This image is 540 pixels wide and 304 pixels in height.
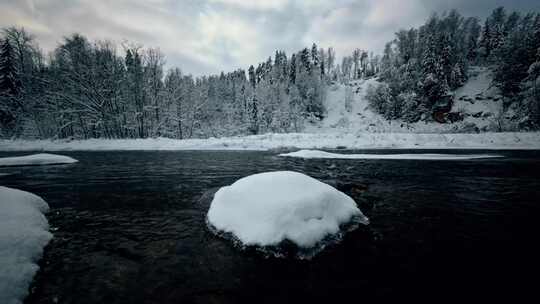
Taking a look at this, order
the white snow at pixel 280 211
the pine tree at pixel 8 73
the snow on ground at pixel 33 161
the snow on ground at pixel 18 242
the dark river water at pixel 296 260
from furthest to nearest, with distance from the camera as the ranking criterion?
the pine tree at pixel 8 73 < the snow on ground at pixel 33 161 < the white snow at pixel 280 211 < the dark river water at pixel 296 260 < the snow on ground at pixel 18 242

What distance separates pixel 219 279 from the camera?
11.0 ft

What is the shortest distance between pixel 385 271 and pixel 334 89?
84155 mm

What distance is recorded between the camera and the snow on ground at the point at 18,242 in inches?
112

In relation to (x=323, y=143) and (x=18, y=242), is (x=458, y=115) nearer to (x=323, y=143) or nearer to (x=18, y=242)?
(x=323, y=143)

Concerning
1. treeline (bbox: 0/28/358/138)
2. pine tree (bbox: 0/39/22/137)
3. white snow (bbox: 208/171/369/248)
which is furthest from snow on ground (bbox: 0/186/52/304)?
pine tree (bbox: 0/39/22/137)

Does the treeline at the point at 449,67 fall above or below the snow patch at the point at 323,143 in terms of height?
above

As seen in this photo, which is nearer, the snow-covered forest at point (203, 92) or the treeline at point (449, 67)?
the snow-covered forest at point (203, 92)

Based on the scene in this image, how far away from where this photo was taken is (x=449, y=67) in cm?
4906

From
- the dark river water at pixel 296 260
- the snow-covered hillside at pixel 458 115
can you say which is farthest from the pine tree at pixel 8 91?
the snow-covered hillside at pixel 458 115

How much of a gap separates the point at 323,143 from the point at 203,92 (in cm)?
3294

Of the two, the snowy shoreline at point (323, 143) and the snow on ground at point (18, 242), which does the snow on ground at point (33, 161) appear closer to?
the snowy shoreline at point (323, 143)

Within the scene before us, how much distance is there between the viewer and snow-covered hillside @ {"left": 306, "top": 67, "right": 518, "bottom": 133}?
1506 inches

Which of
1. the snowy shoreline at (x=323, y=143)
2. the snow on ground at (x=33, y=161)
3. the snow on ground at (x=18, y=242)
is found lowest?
the snow on ground at (x=18, y=242)

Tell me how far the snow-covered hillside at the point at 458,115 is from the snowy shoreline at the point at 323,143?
10.1 metres
